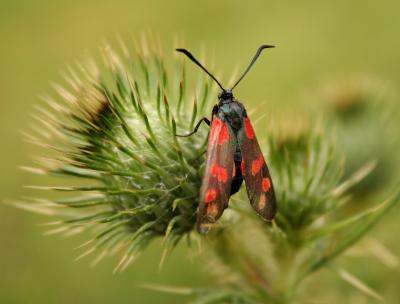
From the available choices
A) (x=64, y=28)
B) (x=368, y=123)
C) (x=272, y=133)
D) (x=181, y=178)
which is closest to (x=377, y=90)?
(x=368, y=123)

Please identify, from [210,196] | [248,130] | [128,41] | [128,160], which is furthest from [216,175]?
[128,41]

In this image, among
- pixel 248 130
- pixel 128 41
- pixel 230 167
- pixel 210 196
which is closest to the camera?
pixel 210 196

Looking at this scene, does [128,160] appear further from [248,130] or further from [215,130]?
[248,130]

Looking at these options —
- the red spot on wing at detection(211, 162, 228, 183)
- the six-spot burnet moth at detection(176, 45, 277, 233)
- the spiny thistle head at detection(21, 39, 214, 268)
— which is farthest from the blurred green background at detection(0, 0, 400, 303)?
the red spot on wing at detection(211, 162, 228, 183)

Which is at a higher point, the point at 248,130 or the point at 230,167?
the point at 248,130

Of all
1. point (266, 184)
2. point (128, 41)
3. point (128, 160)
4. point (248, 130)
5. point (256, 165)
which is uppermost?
point (128, 41)

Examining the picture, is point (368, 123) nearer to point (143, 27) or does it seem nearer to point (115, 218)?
point (115, 218)

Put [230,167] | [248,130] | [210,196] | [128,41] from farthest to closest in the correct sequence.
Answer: [128,41] < [248,130] < [230,167] < [210,196]
